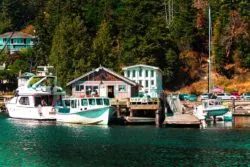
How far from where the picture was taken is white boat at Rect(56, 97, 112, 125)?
79.1m

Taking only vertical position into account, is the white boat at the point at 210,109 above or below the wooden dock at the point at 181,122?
above

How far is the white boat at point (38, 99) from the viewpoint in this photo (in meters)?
87.7

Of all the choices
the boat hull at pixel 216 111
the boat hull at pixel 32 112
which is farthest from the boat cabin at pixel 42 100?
the boat hull at pixel 216 111

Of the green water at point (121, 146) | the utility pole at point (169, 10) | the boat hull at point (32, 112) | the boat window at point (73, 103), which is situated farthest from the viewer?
the utility pole at point (169, 10)

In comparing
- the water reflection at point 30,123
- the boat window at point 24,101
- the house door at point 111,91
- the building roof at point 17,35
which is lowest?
the water reflection at point 30,123

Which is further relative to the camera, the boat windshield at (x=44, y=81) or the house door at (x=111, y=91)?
the house door at (x=111, y=91)

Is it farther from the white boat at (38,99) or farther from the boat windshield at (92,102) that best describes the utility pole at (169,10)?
the boat windshield at (92,102)

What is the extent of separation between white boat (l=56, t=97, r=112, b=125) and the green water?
1924mm

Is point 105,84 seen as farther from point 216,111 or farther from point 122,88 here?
point 216,111

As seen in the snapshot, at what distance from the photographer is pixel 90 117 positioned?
80500mm

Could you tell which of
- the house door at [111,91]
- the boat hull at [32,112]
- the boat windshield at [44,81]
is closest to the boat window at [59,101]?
the boat hull at [32,112]

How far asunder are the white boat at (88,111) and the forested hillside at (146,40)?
29.6m

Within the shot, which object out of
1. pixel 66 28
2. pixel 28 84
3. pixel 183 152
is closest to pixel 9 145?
pixel 183 152

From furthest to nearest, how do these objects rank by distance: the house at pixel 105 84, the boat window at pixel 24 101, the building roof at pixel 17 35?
the building roof at pixel 17 35 < the house at pixel 105 84 < the boat window at pixel 24 101
